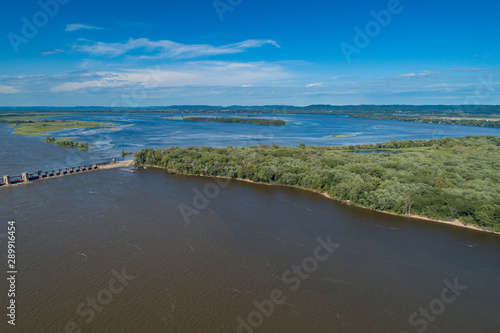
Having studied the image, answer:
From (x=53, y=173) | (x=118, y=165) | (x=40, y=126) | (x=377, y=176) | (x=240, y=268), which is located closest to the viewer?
(x=240, y=268)

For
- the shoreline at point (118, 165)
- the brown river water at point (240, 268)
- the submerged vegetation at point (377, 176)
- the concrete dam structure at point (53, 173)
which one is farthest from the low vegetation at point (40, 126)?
the brown river water at point (240, 268)

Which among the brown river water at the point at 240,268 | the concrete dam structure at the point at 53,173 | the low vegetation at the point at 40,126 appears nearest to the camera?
the brown river water at the point at 240,268

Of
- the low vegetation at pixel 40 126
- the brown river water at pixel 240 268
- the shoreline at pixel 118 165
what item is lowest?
the brown river water at pixel 240 268

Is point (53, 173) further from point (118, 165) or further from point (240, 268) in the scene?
point (240, 268)

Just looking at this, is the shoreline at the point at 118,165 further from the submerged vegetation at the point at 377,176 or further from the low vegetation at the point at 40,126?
the low vegetation at the point at 40,126

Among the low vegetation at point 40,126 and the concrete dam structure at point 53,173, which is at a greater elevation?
the low vegetation at point 40,126

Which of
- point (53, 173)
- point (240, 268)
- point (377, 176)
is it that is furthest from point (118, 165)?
point (377, 176)

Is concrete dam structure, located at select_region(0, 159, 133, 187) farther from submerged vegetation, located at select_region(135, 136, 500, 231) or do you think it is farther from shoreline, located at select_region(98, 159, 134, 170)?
submerged vegetation, located at select_region(135, 136, 500, 231)
